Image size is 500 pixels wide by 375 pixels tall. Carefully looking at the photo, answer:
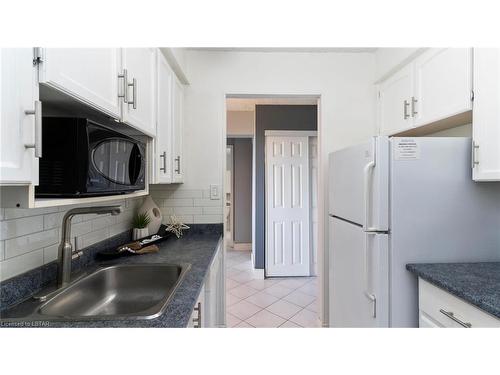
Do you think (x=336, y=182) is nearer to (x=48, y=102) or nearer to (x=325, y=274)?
(x=325, y=274)

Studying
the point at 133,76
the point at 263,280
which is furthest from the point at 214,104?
the point at 263,280

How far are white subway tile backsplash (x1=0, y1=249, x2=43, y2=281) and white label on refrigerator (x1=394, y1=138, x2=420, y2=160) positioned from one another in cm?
172

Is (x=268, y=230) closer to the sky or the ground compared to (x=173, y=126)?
closer to the ground

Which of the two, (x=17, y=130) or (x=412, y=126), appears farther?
(x=412, y=126)

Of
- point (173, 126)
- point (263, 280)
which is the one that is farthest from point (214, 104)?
point (263, 280)

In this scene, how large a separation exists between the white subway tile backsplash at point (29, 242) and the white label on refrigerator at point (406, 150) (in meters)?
1.70

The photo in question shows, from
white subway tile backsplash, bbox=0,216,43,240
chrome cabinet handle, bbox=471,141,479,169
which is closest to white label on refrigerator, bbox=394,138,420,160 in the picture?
chrome cabinet handle, bbox=471,141,479,169

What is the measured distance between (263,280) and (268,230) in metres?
0.69

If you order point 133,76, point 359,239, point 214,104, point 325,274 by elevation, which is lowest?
point 325,274

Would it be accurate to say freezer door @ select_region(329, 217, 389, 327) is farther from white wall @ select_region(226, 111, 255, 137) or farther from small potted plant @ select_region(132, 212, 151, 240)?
white wall @ select_region(226, 111, 255, 137)

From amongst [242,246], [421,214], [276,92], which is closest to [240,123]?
[276,92]
